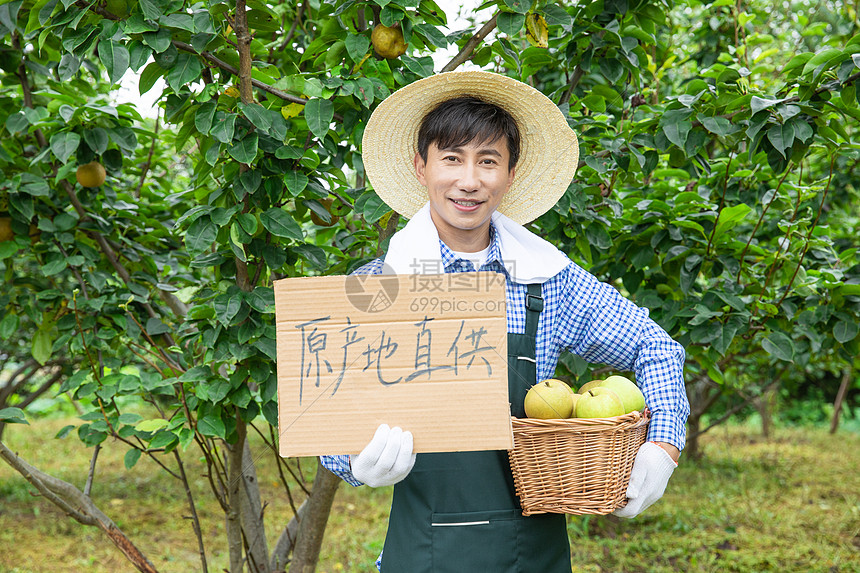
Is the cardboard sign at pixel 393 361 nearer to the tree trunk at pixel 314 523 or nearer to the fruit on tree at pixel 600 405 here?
the fruit on tree at pixel 600 405

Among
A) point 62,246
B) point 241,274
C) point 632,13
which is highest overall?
point 632,13

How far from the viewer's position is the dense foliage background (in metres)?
1.69

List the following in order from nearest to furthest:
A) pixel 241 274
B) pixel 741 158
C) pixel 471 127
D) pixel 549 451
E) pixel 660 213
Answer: pixel 549 451
pixel 471 127
pixel 241 274
pixel 660 213
pixel 741 158

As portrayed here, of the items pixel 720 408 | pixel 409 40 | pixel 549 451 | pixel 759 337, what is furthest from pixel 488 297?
pixel 720 408

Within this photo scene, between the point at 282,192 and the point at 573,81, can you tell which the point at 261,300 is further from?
the point at 573,81

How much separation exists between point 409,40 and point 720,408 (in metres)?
7.41

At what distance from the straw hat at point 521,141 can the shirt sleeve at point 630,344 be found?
241 mm

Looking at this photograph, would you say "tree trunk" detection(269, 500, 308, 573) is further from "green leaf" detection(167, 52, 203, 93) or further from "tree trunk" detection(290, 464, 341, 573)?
"green leaf" detection(167, 52, 203, 93)

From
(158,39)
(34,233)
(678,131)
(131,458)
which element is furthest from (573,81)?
(34,233)

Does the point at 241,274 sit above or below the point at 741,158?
below

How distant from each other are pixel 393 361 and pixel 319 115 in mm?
721

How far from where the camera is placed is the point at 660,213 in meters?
2.19

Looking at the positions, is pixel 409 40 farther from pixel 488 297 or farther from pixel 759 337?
pixel 759 337

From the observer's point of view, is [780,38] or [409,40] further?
[780,38]
